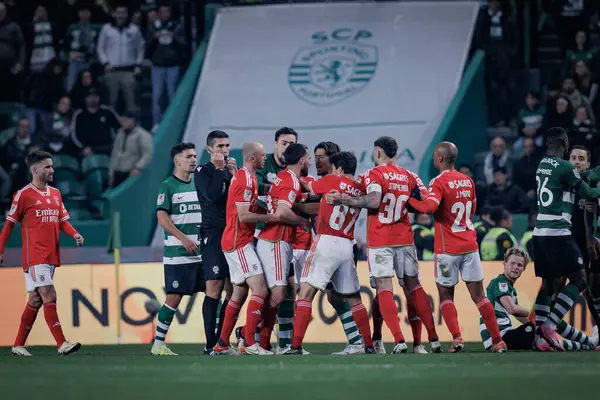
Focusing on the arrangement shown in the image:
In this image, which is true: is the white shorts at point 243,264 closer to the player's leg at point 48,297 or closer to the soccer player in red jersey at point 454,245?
the soccer player in red jersey at point 454,245

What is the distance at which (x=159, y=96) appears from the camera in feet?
68.6

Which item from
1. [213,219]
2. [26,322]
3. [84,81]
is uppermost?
[84,81]

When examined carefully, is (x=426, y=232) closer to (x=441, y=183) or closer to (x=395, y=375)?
(x=441, y=183)

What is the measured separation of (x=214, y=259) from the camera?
38.2ft

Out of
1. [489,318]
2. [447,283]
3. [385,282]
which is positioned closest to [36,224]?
[385,282]

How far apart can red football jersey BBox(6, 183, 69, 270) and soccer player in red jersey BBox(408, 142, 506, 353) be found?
3.74 meters

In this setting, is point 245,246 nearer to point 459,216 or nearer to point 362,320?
point 362,320

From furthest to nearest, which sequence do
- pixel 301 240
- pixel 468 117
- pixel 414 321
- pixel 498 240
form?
pixel 468 117 → pixel 498 240 → pixel 301 240 → pixel 414 321

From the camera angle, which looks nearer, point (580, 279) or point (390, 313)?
point (390, 313)

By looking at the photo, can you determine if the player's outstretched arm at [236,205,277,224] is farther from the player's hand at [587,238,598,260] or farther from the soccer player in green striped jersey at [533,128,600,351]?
the player's hand at [587,238,598,260]

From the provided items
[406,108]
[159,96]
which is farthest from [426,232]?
[159,96]

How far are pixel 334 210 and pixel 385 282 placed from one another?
839 mm

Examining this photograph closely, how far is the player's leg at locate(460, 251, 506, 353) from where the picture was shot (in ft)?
36.7

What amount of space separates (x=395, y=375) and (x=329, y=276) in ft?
8.89
